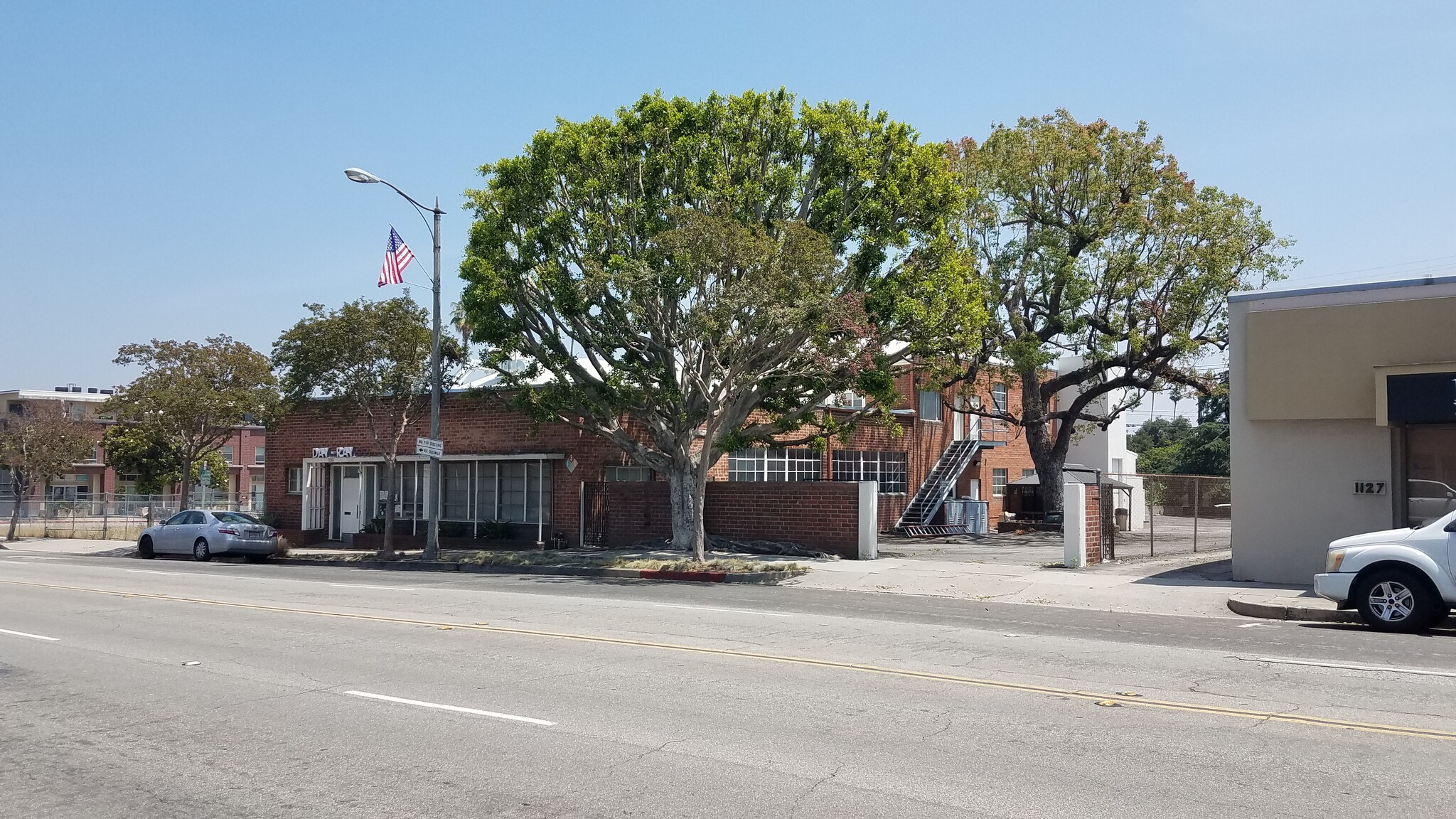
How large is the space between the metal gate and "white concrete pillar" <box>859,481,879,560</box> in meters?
7.08

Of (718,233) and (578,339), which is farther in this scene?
(578,339)

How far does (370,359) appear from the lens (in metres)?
28.5

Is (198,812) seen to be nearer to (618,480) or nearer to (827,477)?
(618,480)

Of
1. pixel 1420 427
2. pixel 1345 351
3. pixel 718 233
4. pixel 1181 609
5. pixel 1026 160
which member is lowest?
pixel 1181 609

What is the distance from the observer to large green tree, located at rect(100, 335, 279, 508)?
3425 centimetres

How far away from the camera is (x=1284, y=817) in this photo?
5.78 metres

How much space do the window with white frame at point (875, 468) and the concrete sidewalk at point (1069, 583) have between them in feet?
40.2

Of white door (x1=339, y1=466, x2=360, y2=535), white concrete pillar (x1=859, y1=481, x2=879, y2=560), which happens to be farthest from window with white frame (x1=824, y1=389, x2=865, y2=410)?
white door (x1=339, y1=466, x2=360, y2=535)

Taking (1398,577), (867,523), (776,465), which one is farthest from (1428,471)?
(776,465)

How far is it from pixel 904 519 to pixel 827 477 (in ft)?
12.3

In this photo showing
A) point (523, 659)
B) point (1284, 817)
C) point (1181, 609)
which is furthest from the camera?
point (1181, 609)

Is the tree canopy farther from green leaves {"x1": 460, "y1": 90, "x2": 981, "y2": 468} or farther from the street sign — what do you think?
the street sign

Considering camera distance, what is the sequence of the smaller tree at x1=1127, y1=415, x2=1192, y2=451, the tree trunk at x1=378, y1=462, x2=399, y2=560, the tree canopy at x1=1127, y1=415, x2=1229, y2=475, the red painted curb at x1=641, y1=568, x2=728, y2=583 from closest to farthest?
1. the red painted curb at x1=641, y1=568, x2=728, y2=583
2. the tree trunk at x1=378, y1=462, x2=399, y2=560
3. the tree canopy at x1=1127, y1=415, x2=1229, y2=475
4. the smaller tree at x1=1127, y1=415, x2=1192, y2=451

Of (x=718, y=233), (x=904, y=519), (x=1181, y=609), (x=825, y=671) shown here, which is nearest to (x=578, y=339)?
(x=718, y=233)
